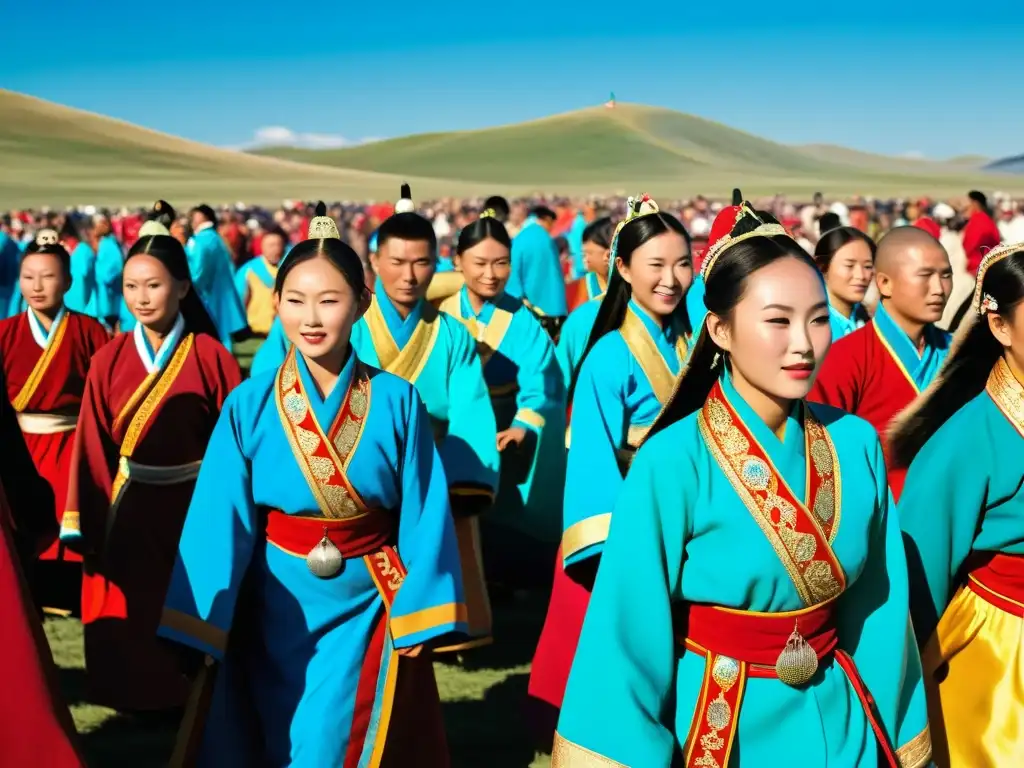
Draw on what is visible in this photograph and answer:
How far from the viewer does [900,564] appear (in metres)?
2.63

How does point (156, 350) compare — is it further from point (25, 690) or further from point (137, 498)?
point (25, 690)

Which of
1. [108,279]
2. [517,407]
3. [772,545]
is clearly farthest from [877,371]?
[108,279]

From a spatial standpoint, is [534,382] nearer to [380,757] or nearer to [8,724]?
[380,757]

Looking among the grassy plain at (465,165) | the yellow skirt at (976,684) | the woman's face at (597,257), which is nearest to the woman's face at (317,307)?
the yellow skirt at (976,684)

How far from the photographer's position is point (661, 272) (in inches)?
167

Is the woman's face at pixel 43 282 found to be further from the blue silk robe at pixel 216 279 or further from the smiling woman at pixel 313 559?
the blue silk robe at pixel 216 279

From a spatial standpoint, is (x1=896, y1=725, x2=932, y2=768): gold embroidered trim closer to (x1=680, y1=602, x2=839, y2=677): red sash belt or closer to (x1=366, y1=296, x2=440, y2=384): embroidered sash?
(x1=680, y1=602, x2=839, y2=677): red sash belt

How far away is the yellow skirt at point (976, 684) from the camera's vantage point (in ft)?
9.71

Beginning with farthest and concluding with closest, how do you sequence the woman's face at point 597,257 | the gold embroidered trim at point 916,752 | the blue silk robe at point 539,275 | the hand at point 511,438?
1. the blue silk robe at point 539,275
2. the woman's face at point 597,257
3. the hand at point 511,438
4. the gold embroidered trim at point 916,752

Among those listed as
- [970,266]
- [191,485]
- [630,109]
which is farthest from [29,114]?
[191,485]

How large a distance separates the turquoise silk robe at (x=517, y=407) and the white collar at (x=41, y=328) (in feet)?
5.90

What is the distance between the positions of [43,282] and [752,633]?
4.33 meters

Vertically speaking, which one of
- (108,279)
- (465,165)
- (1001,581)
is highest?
(465,165)

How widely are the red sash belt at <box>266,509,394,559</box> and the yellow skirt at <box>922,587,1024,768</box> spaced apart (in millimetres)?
1404
